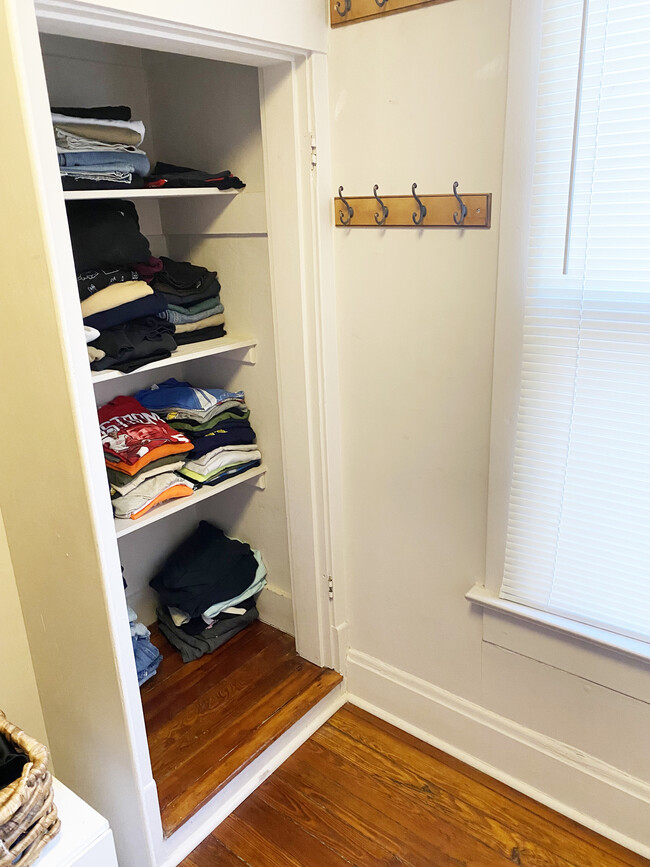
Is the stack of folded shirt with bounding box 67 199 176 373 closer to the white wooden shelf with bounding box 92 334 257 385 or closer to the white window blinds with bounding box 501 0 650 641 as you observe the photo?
the white wooden shelf with bounding box 92 334 257 385

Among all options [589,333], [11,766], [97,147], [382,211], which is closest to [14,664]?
[11,766]

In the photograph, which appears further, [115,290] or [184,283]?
[184,283]

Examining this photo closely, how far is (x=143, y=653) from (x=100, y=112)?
1.59 m

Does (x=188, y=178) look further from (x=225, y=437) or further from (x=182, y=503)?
(x=182, y=503)

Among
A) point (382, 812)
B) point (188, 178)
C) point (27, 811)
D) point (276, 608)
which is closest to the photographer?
point (27, 811)

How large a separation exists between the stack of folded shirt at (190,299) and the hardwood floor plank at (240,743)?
1.14 m

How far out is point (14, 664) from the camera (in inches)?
69.2

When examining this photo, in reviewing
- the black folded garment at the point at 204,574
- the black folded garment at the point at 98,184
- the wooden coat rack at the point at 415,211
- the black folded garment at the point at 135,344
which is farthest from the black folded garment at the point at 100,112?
the black folded garment at the point at 204,574

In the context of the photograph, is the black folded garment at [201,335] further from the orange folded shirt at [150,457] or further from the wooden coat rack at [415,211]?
the wooden coat rack at [415,211]

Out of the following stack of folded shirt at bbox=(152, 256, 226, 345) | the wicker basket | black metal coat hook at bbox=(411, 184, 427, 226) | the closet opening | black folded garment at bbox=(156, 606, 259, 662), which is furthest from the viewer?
black folded garment at bbox=(156, 606, 259, 662)

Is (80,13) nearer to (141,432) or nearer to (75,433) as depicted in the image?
(75,433)

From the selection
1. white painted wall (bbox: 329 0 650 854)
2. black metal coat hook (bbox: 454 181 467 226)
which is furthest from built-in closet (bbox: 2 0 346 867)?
black metal coat hook (bbox: 454 181 467 226)

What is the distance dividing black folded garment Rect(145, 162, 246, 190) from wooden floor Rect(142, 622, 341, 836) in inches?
59.4

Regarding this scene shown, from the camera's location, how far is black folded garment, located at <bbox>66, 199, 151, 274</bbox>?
1806 mm
